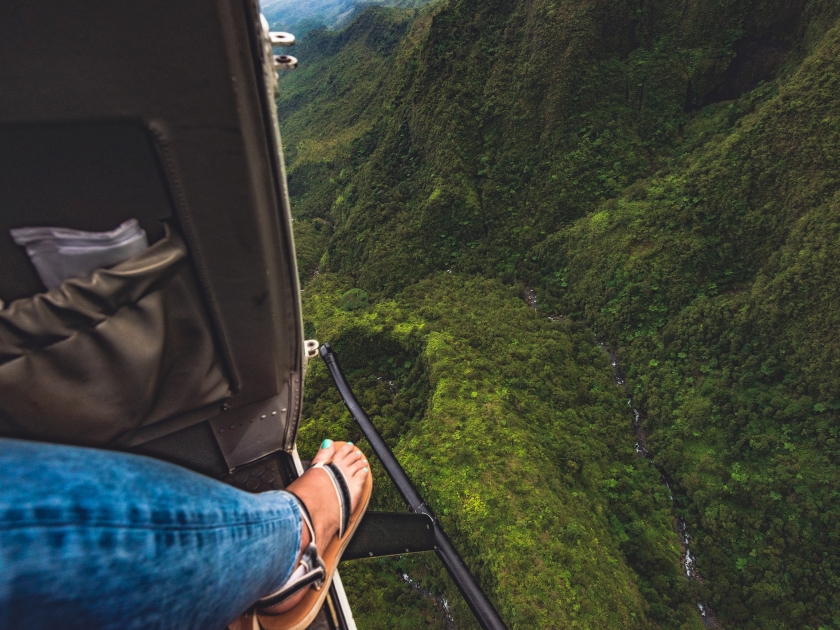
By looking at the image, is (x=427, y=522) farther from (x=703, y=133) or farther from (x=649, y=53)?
(x=649, y=53)

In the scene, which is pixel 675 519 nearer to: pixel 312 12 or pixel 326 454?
pixel 326 454

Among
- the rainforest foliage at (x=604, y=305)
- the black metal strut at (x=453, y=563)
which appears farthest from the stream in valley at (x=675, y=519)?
the black metal strut at (x=453, y=563)

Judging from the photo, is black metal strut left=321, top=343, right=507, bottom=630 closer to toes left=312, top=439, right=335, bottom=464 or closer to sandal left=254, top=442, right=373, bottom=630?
toes left=312, top=439, right=335, bottom=464

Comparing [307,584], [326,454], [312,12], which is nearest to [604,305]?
[326,454]

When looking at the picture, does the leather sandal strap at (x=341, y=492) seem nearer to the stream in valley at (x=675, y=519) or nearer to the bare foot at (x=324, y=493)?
the bare foot at (x=324, y=493)

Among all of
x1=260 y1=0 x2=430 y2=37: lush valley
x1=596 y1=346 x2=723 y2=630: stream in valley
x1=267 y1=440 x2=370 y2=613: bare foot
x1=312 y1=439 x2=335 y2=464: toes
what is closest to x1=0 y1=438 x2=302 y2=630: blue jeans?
x1=267 y1=440 x2=370 y2=613: bare foot

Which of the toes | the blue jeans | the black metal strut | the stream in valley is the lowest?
the stream in valley
